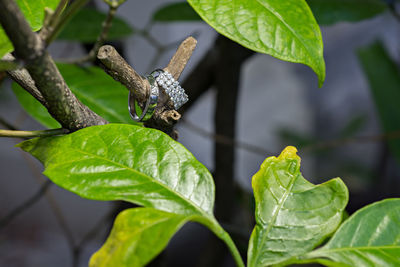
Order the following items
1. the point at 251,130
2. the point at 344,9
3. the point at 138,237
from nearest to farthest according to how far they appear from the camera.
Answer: the point at 138,237, the point at 344,9, the point at 251,130

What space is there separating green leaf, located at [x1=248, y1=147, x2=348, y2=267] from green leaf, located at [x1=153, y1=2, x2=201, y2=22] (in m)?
0.49

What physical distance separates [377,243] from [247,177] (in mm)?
2056

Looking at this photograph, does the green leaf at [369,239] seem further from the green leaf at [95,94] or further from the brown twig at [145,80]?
the green leaf at [95,94]

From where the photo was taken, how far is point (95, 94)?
18.9 inches

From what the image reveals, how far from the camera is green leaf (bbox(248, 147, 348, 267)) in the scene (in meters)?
0.27

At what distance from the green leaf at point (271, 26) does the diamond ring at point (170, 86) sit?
0.06 metres

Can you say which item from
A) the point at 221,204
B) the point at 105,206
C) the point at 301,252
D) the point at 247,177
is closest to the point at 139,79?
the point at 301,252

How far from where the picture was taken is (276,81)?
2393 mm

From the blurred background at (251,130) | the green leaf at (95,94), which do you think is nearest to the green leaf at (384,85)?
the blurred background at (251,130)

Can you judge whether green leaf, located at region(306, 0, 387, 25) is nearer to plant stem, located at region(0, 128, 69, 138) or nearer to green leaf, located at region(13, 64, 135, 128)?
green leaf, located at region(13, 64, 135, 128)

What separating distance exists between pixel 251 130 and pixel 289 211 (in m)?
2.08

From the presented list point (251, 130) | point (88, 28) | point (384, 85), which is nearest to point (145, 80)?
point (88, 28)

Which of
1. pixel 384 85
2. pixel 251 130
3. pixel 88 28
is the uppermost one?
pixel 88 28

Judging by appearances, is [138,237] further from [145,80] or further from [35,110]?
[35,110]
